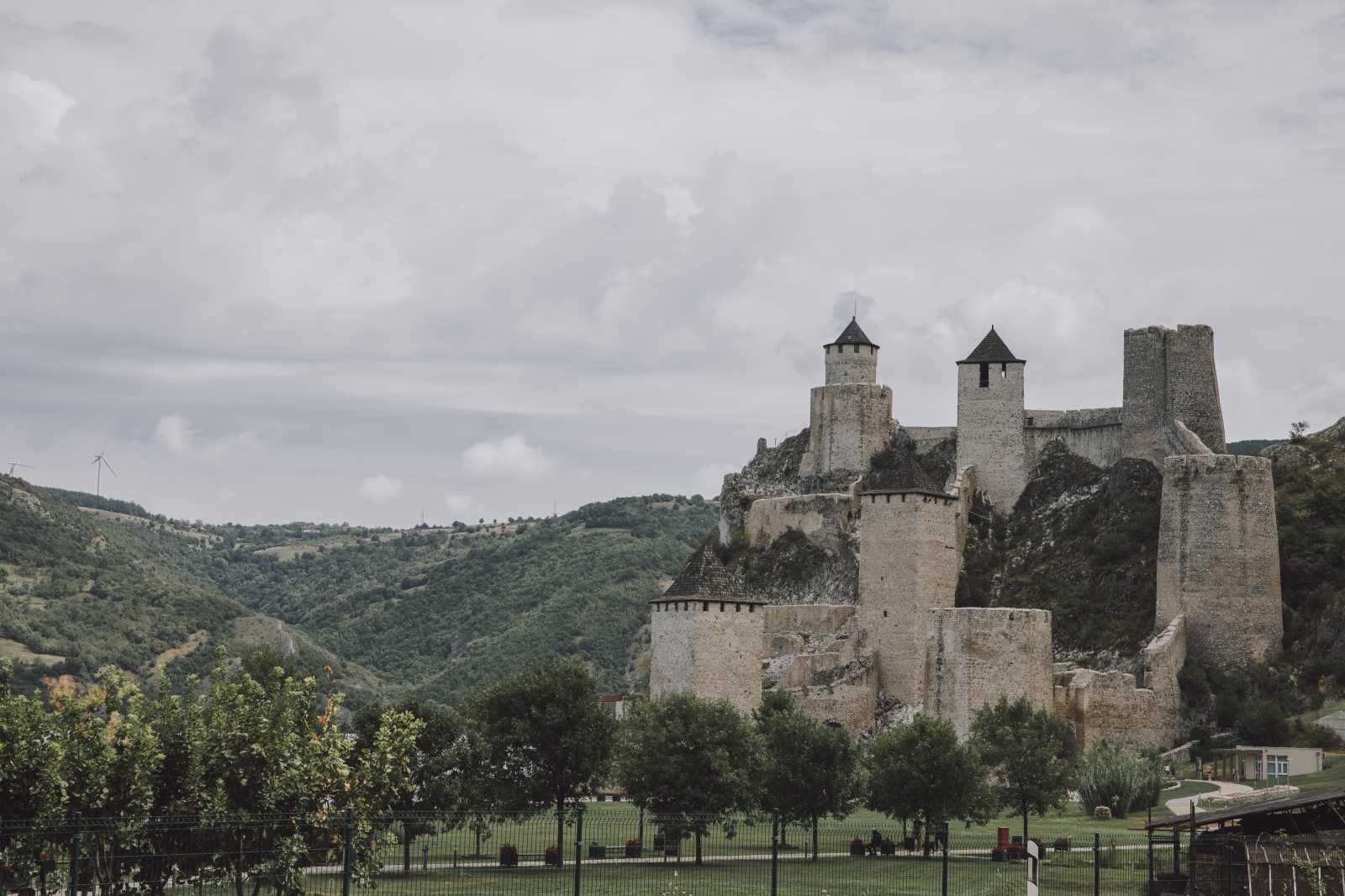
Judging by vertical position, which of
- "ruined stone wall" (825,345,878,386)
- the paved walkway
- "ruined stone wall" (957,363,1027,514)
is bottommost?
the paved walkway

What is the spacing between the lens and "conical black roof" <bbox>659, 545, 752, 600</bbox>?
163 ft

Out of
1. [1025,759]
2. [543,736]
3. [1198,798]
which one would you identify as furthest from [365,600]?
[1025,759]

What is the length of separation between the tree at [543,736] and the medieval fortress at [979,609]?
10.3m

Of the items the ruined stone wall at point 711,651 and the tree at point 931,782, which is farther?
the ruined stone wall at point 711,651

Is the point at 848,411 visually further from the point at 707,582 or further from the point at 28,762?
the point at 28,762

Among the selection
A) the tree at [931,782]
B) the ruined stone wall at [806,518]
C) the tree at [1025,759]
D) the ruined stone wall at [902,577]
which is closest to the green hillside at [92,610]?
the ruined stone wall at [806,518]

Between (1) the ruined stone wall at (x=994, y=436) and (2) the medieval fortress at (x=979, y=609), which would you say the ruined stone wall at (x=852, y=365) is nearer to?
(2) the medieval fortress at (x=979, y=609)

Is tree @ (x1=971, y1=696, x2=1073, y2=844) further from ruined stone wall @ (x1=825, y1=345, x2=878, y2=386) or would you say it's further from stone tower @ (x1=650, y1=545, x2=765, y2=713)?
ruined stone wall @ (x1=825, y1=345, x2=878, y2=386)

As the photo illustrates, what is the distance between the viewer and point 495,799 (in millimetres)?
36969

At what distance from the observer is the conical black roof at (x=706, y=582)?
163 ft

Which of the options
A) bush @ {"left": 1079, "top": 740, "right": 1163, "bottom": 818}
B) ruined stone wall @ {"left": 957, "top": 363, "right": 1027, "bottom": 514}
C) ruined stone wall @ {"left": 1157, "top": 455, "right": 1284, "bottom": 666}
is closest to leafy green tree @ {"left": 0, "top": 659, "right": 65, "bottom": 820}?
bush @ {"left": 1079, "top": 740, "right": 1163, "bottom": 818}

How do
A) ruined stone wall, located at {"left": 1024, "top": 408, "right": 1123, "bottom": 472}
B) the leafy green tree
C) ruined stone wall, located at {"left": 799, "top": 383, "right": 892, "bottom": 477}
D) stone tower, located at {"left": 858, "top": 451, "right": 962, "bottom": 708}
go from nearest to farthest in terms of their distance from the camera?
the leafy green tree, stone tower, located at {"left": 858, "top": 451, "right": 962, "bottom": 708}, ruined stone wall, located at {"left": 1024, "top": 408, "right": 1123, "bottom": 472}, ruined stone wall, located at {"left": 799, "top": 383, "right": 892, "bottom": 477}

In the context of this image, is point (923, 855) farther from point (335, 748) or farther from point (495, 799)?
point (335, 748)

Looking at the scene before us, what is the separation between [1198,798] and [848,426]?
1125 inches
